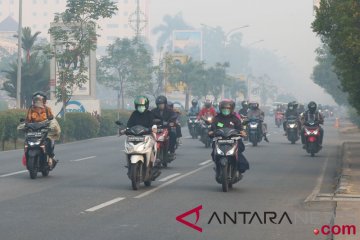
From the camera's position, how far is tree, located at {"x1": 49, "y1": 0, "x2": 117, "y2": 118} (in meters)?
51.7

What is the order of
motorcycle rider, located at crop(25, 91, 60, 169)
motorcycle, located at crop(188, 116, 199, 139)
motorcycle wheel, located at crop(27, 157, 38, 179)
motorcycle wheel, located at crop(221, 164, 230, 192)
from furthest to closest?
motorcycle, located at crop(188, 116, 199, 139)
motorcycle rider, located at crop(25, 91, 60, 169)
motorcycle wheel, located at crop(27, 157, 38, 179)
motorcycle wheel, located at crop(221, 164, 230, 192)

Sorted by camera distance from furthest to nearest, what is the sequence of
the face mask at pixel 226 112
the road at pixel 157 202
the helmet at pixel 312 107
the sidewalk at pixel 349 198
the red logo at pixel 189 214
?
the helmet at pixel 312 107, the face mask at pixel 226 112, the sidewalk at pixel 349 198, the red logo at pixel 189 214, the road at pixel 157 202

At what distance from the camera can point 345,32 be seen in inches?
900

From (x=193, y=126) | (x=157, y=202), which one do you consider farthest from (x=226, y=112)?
(x=193, y=126)

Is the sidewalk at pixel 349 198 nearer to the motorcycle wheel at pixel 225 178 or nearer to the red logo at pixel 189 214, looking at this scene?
the red logo at pixel 189 214

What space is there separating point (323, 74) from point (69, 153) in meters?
49.9

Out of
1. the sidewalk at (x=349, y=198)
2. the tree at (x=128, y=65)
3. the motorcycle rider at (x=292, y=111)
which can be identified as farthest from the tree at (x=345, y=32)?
the tree at (x=128, y=65)

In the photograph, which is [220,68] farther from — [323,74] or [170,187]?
[170,187]

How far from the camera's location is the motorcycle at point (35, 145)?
2066 cm

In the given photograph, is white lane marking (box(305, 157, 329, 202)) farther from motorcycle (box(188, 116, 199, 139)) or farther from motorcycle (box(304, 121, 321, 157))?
motorcycle (box(188, 116, 199, 139))

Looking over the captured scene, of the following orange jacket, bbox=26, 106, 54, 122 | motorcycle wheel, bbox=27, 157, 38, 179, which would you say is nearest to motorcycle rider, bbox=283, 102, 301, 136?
orange jacket, bbox=26, 106, 54, 122

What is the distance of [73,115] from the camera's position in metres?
46.5

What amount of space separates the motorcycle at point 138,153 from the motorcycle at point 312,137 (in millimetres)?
13307

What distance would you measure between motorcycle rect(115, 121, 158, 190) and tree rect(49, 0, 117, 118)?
107 feet
